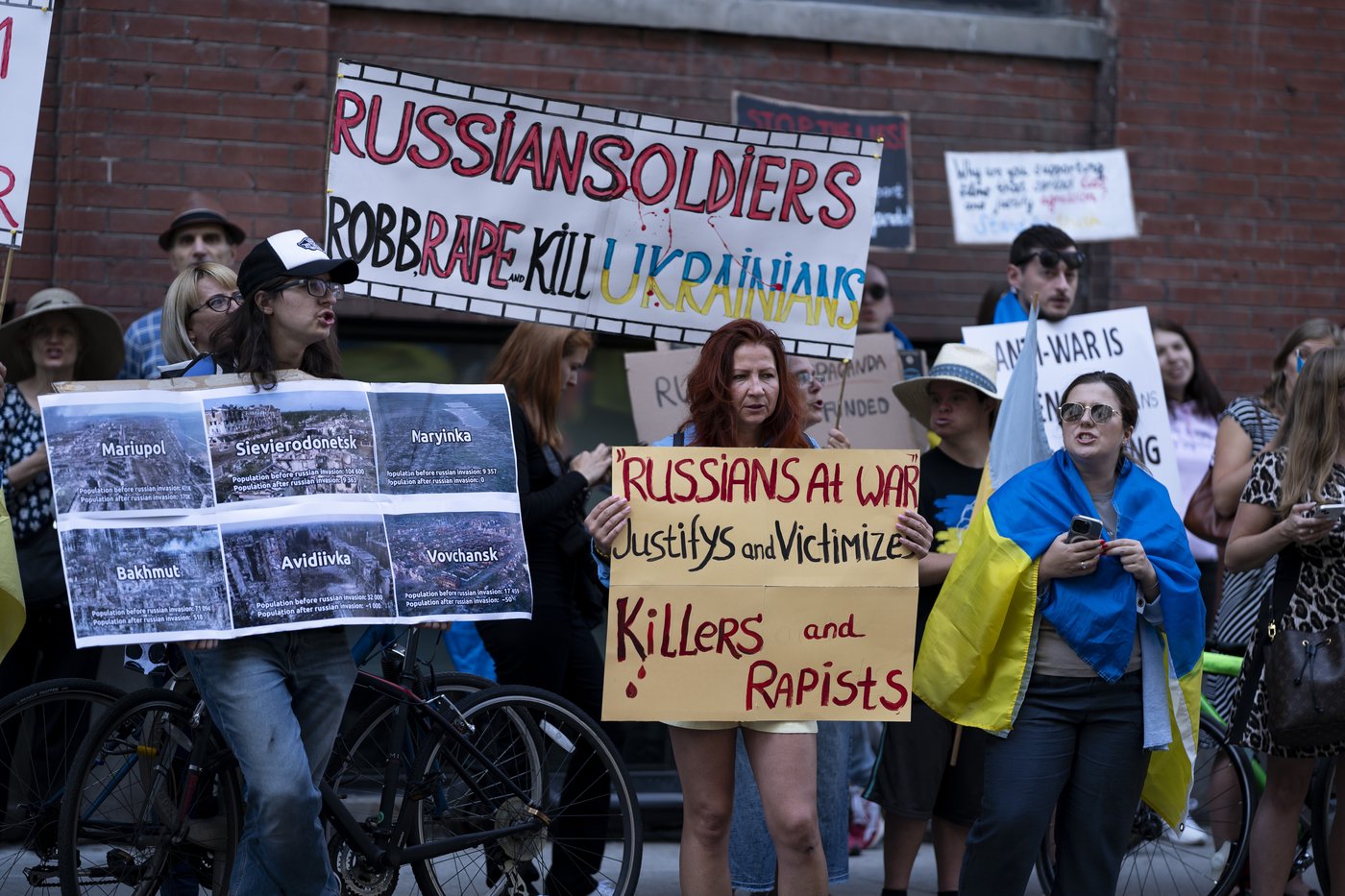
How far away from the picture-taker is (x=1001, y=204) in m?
7.53

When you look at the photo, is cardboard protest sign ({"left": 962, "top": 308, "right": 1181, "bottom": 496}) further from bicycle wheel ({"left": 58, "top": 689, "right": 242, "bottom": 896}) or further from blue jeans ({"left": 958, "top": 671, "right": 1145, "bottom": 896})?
bicycle wheel ({"left": 58, "top": 689, "right": 242, "bottom": 896})

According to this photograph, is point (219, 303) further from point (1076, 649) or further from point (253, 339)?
point (1076, 649)

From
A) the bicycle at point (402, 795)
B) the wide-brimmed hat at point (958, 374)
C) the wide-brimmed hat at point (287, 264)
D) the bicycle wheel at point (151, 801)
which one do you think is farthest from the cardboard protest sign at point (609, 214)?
the bicycle wheel at point (151, 801)

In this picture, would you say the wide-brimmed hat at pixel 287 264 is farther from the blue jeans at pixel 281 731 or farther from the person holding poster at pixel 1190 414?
the person holding poster at pixel 1190 414

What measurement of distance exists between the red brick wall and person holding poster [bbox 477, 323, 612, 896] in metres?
3.37

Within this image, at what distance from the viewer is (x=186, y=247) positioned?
21.7ft

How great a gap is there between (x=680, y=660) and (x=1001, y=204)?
3.59 m

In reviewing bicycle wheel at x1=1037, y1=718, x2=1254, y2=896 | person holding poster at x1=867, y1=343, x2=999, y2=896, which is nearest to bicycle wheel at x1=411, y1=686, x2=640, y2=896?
person holding poster at x1=867, y1=343, x2=999, y2=896

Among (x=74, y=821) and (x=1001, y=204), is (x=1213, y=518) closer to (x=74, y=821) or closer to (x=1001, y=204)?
(x=1001, y=204)

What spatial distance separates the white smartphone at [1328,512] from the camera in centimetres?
532

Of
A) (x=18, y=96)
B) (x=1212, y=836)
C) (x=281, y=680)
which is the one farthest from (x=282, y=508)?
(x=1212, y=836)

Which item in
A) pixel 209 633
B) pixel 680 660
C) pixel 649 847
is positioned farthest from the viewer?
pixel 649 847

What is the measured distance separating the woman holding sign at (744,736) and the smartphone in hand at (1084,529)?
0.42 metres

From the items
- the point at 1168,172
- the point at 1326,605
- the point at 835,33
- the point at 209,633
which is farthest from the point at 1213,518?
the point at 209,633
